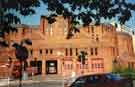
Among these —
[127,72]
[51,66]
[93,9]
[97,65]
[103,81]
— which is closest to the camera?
[93,9]

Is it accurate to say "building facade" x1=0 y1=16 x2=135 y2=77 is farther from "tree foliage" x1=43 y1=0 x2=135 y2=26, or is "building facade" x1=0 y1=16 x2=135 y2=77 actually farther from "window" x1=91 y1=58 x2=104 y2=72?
"tree foliage" x1=43 y1=0 x2=135 y2=26

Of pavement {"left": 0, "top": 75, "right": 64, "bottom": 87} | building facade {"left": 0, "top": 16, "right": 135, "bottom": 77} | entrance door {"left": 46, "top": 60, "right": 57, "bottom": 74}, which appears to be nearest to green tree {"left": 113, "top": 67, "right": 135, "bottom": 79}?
pavement {"left": 0, "top": 75, "right": 64, "bottom": 87}

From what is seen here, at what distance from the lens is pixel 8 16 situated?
9016 mm

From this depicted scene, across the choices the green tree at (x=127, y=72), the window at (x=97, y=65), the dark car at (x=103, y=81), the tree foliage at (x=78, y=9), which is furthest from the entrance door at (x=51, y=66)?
the tree foliage at (x=78, y=9)

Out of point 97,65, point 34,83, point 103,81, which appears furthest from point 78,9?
point 97,65

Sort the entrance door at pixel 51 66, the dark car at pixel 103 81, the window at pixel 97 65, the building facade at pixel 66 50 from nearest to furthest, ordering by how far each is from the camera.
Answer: the dark car at pixel 103 81 < the building facade at pixel 66 50 < the window at pixel 97 65 < the entrance door at pixel 51 66

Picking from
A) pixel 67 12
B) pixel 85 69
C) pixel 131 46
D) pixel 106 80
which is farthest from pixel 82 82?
pixel 131 46

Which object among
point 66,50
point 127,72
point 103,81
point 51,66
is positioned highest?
point 66,50

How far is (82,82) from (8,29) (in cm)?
1277

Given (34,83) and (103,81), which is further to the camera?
(34,83)

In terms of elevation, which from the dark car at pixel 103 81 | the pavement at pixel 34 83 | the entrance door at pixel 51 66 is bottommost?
the dark car at pixel 103 81

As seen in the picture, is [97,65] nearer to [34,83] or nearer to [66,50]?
[66,50]

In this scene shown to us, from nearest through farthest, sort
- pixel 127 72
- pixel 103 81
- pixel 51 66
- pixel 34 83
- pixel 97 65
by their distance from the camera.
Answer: pixel 103 81 < pixel 34 83 < pixel 127 72 < pixel 97 65 < pixel 51 66

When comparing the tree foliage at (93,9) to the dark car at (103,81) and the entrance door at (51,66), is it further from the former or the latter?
the entrance door at (51,66)
